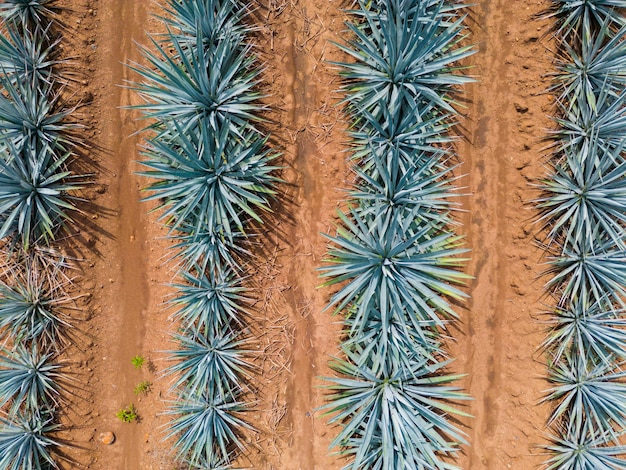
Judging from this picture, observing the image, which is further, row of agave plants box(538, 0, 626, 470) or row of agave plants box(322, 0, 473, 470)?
row of agave plants box(538, 0, 626, 470)

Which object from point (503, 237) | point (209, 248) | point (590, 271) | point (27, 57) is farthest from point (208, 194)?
point (590, 271)

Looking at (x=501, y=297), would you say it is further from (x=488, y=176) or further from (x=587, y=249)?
(x=488, y=176)

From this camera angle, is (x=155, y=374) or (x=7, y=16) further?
(x=155, y=374)

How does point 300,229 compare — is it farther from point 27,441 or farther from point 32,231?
point 27,441

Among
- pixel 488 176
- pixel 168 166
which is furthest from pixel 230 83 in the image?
pixel 488 176

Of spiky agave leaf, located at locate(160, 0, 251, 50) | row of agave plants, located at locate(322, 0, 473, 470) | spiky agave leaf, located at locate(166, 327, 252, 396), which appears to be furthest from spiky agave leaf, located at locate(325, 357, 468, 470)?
spiky agave leaf, located at locate(160, 0, 251, 50)

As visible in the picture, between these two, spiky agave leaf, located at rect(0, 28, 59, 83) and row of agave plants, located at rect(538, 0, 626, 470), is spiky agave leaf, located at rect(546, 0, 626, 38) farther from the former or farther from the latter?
spiky agave leaf, located at rect(0, 28, 59, 83)

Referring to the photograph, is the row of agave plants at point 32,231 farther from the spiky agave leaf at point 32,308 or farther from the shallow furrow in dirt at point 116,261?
the shallow furrow in dirt at point 116,261
